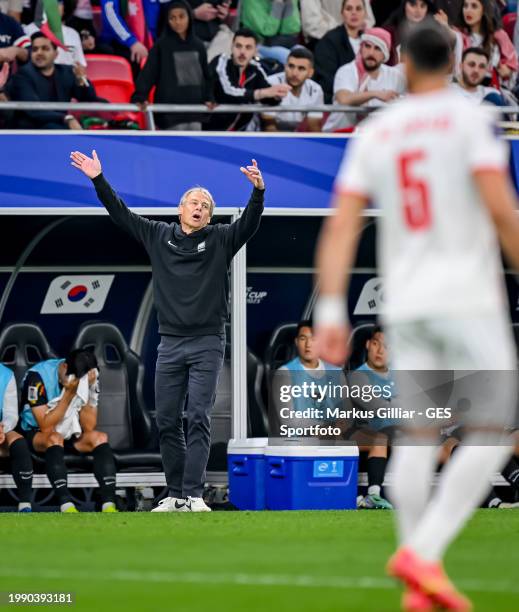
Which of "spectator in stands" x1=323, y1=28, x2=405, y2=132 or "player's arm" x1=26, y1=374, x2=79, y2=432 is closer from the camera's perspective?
"player's arm" x1=26, y1=374, x2=79, y2=432

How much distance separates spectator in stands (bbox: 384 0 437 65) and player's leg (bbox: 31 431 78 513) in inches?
201

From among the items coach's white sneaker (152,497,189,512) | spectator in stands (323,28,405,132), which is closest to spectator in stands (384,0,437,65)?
spectator in stands (323,28,405,132)

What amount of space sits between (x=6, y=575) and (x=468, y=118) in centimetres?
268

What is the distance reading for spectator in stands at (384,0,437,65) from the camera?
14.4 metres

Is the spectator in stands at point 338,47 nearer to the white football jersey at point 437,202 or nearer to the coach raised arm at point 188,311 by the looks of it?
the coach raised arm at point 188,311

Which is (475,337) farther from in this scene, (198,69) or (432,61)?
(198,69)

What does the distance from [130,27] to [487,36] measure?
3.45 m

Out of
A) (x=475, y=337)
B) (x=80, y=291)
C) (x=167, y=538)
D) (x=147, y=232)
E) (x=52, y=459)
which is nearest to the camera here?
(x=475, y=337)

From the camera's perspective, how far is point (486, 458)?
4.86 metres

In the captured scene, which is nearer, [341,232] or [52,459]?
[341,232]

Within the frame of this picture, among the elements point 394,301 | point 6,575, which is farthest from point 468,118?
point 6,575

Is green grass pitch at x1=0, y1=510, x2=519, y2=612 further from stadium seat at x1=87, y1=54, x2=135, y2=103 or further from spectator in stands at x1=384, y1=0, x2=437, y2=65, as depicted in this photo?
spectator in stands at x1=384, y1=0, x2=437, y2=65

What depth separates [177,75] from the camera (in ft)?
42.0

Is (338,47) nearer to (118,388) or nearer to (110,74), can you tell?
(110,74)
